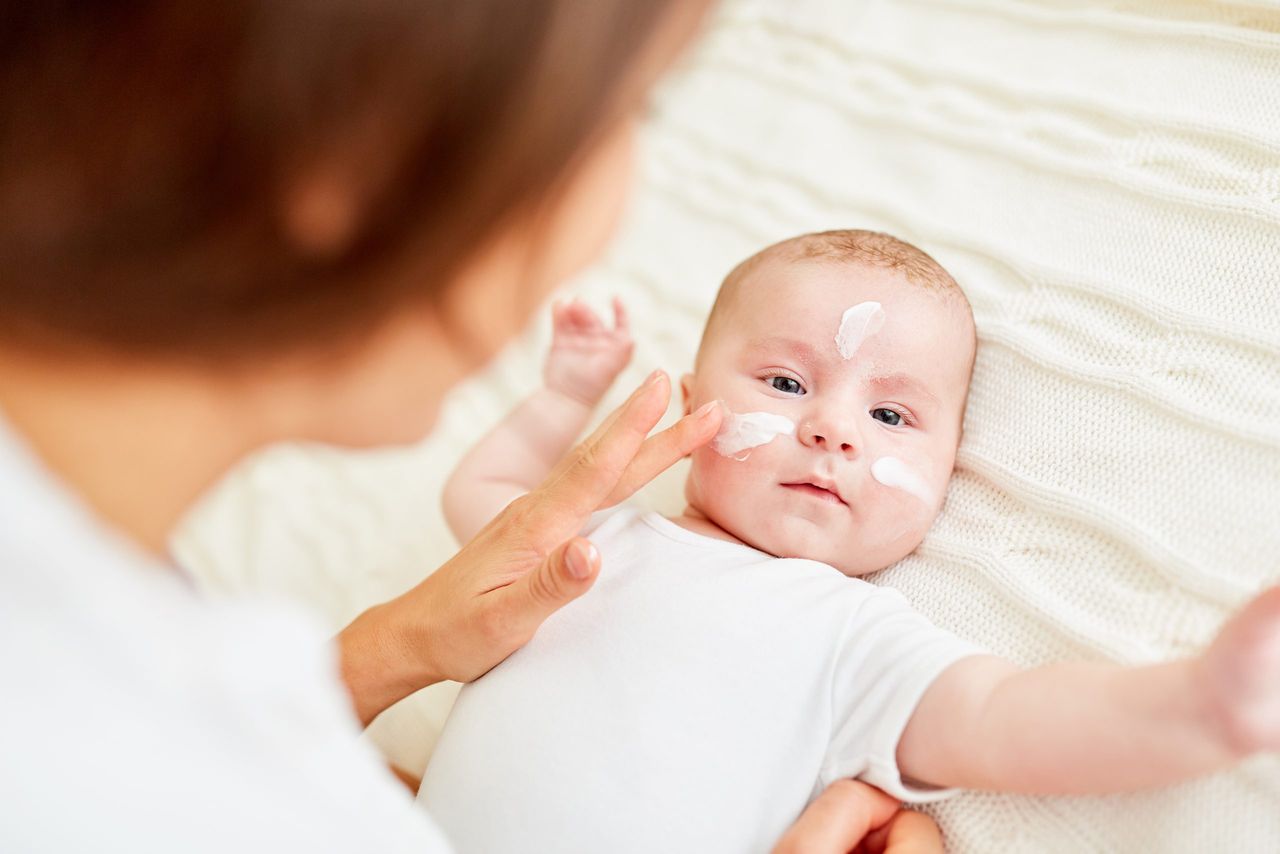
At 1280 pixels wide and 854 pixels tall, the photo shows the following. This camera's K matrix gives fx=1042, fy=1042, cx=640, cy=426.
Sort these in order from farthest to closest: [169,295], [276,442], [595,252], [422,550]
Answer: [422,550] < [595,252] < [276,442] < [169,295]

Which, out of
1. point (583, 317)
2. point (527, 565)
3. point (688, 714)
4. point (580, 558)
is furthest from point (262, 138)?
point (583, 317)

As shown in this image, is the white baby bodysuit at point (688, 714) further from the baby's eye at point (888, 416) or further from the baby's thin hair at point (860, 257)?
the baby's thin hair at point (860, 257)

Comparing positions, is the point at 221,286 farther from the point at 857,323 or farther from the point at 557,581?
the point at 857,323

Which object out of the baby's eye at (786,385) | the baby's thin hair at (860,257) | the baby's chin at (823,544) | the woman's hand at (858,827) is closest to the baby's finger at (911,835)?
the woman's hand at (858,827)

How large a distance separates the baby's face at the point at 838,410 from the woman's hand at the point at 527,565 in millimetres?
147

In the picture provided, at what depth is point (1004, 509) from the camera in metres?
1.33

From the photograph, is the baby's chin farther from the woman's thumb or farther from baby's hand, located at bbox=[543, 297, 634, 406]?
baby's hand, located at bbox=[543, 297, 634, 406]

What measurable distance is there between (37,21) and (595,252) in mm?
620

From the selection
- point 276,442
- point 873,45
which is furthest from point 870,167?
point 276,442

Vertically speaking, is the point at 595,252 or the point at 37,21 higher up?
the point at 37,21

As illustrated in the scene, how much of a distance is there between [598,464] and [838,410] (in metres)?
0.34

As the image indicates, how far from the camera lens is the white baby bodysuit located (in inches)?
45.0

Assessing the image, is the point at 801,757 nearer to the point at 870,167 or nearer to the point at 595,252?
the point at 595,252

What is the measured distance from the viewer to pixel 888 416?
1.38m
